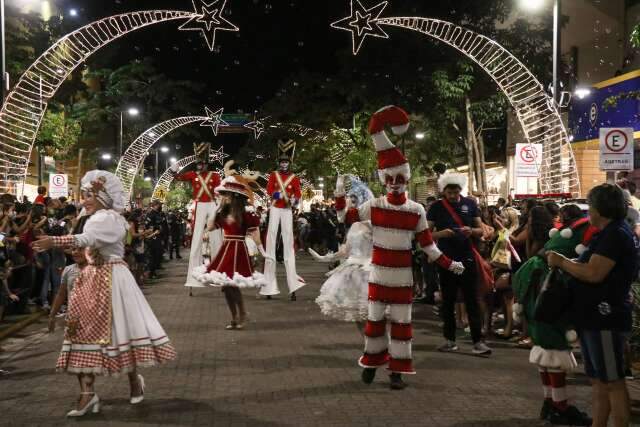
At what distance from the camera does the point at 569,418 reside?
634 cm

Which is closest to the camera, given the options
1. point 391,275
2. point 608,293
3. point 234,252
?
point 608,293

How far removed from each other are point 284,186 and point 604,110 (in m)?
9.63

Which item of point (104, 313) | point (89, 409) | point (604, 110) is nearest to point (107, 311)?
point (104, 313)

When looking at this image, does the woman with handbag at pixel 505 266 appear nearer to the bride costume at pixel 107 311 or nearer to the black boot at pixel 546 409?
the black boot at pixel 546 409

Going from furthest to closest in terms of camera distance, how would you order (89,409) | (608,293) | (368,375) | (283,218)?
(283,218), (368,375), (89,409), (608,293)

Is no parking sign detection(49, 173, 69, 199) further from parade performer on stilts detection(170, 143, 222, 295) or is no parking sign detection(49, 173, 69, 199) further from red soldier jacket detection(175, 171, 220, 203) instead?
red soldier jacket detection(175, 171, 220, 203)

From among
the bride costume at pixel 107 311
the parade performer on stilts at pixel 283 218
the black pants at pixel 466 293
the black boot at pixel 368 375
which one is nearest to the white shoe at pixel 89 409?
the bride costume at pixel 107 311

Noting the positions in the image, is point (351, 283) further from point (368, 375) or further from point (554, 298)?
point (554, 298)

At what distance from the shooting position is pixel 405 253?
7.96 meters

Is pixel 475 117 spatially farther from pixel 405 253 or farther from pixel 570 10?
pixel 405 253

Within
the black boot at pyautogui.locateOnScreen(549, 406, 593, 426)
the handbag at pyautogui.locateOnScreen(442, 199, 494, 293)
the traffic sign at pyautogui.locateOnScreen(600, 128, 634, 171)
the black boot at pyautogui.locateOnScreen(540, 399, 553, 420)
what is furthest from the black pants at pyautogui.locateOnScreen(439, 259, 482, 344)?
the traffic sign at pyautogui.locateOnScreen(600, 128, 634, 171)

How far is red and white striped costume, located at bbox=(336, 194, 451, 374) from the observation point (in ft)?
25.6

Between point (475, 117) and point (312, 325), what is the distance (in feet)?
62.7

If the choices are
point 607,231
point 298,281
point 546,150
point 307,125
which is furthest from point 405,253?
point 307,125
